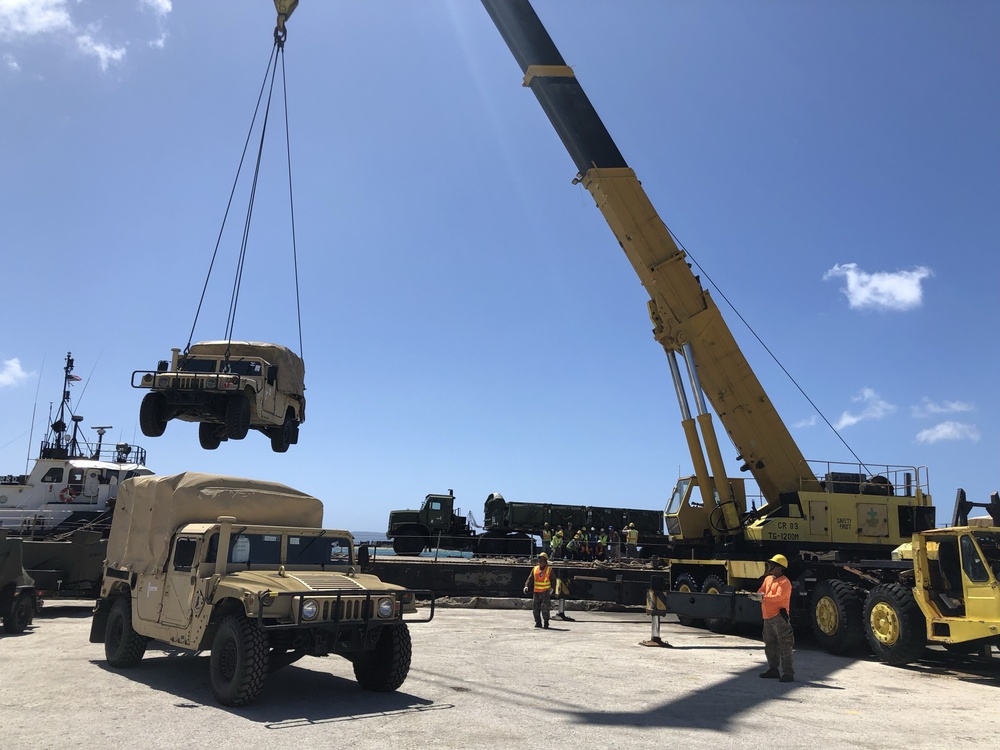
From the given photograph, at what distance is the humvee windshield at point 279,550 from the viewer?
8.25 meters

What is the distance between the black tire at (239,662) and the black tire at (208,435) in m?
5.65

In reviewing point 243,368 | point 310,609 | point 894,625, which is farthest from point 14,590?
point 894,625

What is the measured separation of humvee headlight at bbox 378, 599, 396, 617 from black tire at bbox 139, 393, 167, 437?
19.9ft

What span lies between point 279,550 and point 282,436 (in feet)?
16.7

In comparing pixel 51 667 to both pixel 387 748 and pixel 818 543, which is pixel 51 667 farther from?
pixel 818 543

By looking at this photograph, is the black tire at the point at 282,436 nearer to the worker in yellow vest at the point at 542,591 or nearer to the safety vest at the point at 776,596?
the worker in yellow vest at the point at 542,591

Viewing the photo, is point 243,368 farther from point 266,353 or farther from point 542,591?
point 542,591

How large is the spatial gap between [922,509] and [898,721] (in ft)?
28.7

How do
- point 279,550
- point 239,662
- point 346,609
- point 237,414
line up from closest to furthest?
point 239,662 → point 346,609 → point 279,550 → point 237,414

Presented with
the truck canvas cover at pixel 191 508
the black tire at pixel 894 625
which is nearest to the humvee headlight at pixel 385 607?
the truck canvas cover at pixel 191 508

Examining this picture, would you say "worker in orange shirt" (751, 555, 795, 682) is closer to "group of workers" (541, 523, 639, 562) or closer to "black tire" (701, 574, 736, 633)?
"black tire" (701, 574, 736, 633)

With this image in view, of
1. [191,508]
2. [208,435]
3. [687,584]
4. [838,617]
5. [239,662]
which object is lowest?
[239,662]

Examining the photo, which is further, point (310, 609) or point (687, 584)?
point (687, 584)

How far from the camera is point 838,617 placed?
12484 millimetres
